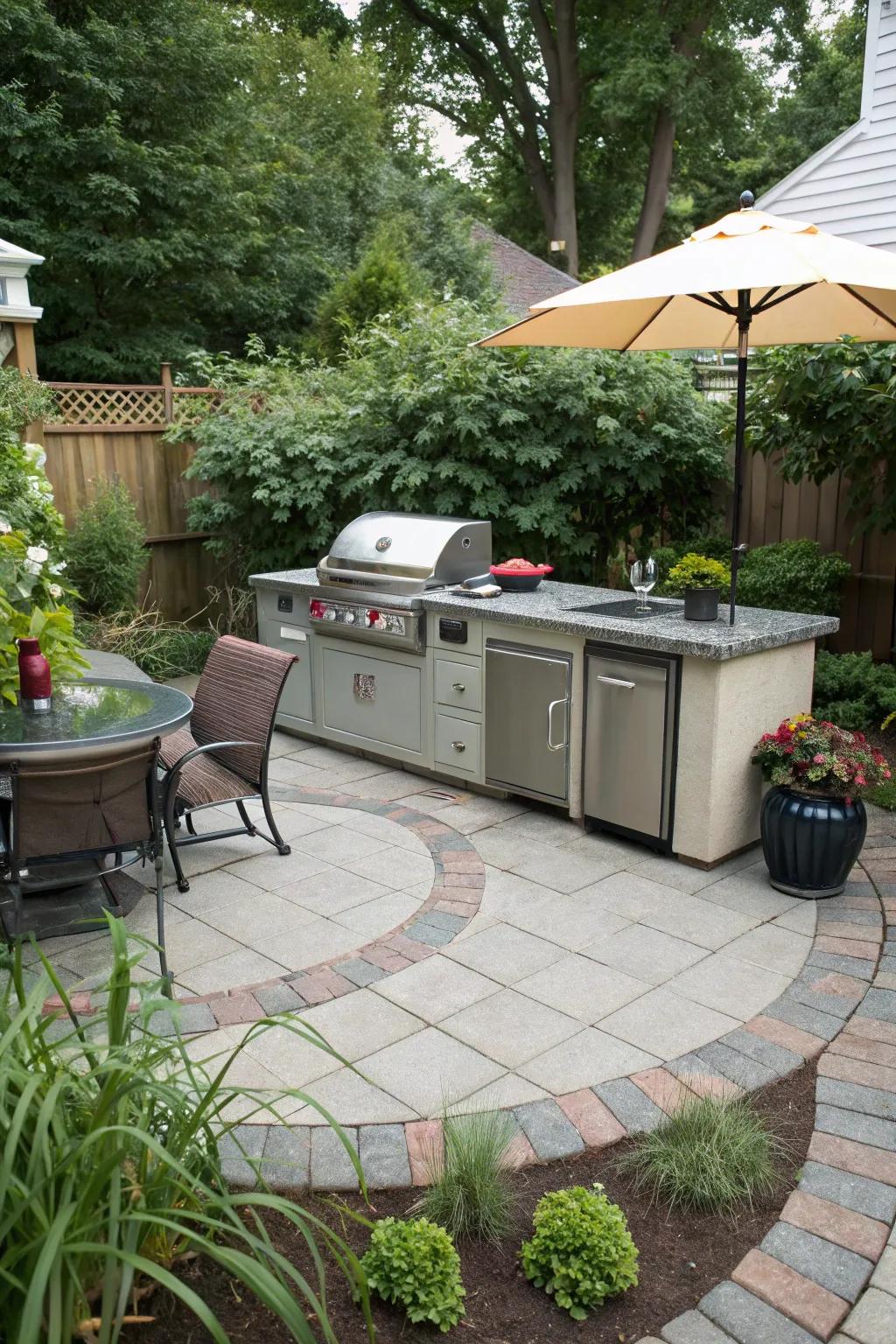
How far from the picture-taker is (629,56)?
1781 centimetres

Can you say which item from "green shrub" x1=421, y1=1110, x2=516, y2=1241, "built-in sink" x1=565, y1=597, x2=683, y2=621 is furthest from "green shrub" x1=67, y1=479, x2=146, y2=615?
"green shrub" x1=421, y1=1110, x2=516, y2=1241

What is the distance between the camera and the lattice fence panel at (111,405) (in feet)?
27.2

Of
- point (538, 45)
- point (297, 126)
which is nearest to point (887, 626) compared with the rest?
point (297, 126)

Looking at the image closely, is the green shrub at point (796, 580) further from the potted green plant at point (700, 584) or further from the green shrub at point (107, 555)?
the green shrub at point (107, 555)

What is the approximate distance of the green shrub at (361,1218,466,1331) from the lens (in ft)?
6.75

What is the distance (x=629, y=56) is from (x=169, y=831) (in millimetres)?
18007

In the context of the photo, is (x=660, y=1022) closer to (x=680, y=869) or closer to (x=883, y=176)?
(x=680, y=869)

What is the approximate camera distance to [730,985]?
11.4ft

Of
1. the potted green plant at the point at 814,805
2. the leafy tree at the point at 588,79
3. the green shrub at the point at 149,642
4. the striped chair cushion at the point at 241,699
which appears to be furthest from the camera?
the leafy tree at the point at 588,79

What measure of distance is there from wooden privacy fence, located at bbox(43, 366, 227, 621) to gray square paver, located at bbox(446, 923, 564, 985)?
220 inches

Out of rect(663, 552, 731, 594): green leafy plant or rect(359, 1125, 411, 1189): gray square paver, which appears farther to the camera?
rect(663, 552, 731, 594): green leafy plant

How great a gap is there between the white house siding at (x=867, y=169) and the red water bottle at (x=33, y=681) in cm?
683

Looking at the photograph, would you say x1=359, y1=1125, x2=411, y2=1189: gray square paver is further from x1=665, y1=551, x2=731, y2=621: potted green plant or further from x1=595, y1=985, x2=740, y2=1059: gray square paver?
x1=665, y1=551, x2=731, y2=621: potted green plant

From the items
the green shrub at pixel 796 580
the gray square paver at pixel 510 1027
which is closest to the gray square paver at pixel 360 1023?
the gray square paver at pixel 510 1027
